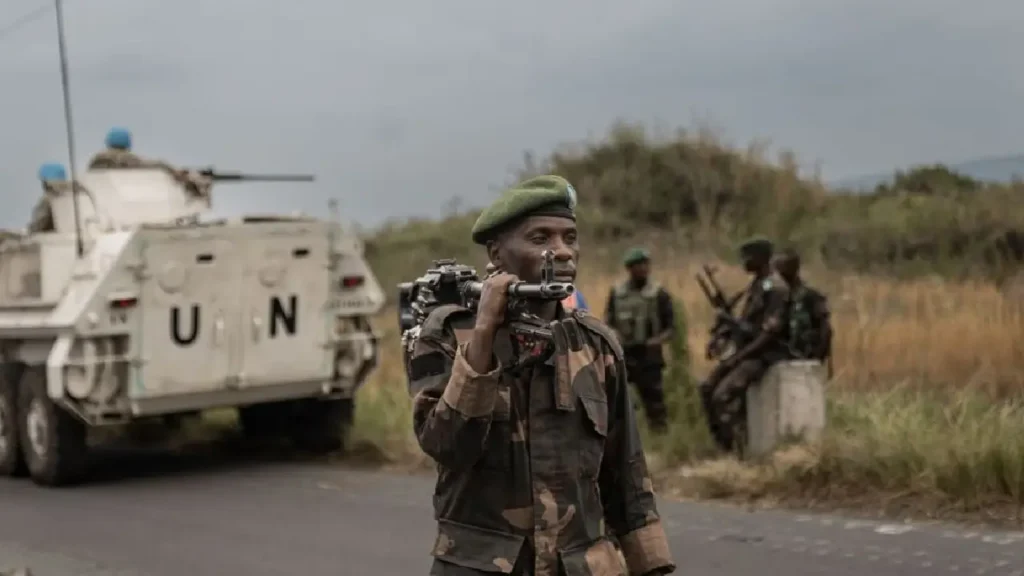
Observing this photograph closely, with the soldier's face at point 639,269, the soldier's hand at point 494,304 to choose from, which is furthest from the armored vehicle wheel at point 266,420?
the soldier's hand at point 494,304

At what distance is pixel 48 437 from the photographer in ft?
39.0

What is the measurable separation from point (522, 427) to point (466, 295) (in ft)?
1.29

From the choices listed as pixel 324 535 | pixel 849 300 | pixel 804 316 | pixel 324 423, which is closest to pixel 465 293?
pixel 324 535

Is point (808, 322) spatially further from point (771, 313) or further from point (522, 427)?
point (522, 427)

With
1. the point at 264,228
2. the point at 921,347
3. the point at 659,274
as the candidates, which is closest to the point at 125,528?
the point at 264,228

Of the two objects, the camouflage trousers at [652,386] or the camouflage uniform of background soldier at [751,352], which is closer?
the camouflage uniform of background soldier at [751,352]

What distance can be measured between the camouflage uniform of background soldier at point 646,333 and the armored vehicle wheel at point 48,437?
4.06 m

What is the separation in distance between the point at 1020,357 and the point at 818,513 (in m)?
3.51

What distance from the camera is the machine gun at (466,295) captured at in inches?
132

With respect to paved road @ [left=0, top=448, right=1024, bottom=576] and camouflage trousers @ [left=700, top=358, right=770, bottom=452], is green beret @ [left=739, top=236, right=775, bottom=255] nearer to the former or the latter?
camouflage trousers @ [left=700, top=358, right=770, bottom=452]

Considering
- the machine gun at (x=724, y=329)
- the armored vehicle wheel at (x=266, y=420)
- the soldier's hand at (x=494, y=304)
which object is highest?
the soldier's hand at (x=494, y=304)

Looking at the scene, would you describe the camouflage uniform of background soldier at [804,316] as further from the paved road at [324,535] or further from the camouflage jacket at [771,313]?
the paved road at [324,535]

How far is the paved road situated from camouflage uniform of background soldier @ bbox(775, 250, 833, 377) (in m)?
1.55

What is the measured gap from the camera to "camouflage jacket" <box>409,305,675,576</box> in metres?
3.46
